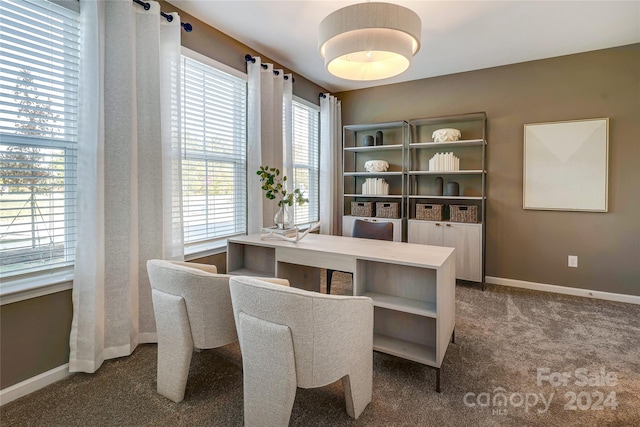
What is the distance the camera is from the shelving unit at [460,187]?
3.64 meters

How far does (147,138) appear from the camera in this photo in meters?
2.26

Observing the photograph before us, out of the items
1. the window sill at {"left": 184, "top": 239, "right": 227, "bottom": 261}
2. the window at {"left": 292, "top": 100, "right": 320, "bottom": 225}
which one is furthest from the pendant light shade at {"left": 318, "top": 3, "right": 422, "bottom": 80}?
the window at {"left": 292, "top": 100, "right": 320, "bottom": 225}

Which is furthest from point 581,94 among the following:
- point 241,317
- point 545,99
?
point 241,317

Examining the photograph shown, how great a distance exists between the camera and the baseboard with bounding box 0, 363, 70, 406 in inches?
68.2

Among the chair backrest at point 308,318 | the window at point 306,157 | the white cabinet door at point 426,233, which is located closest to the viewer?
the chair backrest at point 308,318

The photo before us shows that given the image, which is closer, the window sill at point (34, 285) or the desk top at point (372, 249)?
the window sill at point (34, 285)

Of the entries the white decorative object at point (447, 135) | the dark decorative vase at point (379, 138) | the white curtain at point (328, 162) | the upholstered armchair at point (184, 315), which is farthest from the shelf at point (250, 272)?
the white decorative object at point (447, 135)

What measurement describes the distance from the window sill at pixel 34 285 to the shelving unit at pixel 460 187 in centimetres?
339

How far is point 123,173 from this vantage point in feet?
6.91

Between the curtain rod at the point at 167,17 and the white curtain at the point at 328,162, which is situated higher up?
the curtain rod at the point at 167,17

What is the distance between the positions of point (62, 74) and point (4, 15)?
1.12 feet

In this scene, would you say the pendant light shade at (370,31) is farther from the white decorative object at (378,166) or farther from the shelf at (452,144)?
the white decorative object at (378,166)

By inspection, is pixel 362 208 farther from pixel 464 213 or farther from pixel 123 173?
pixel 123 173

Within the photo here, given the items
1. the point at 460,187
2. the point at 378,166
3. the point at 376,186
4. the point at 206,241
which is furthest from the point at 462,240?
the point at 206,241
